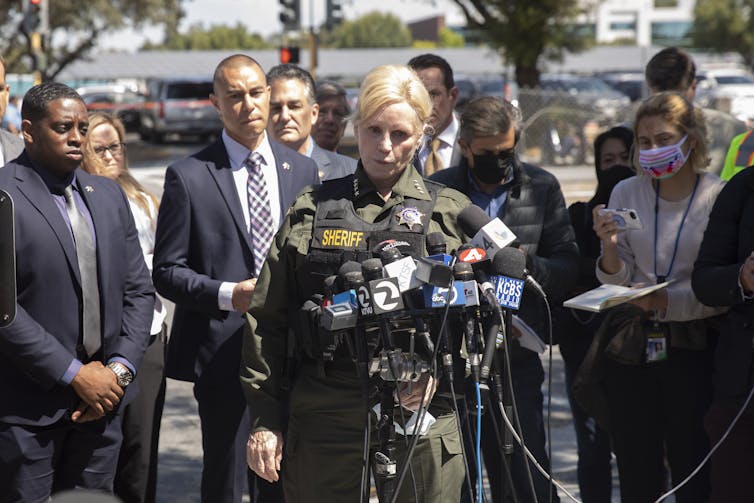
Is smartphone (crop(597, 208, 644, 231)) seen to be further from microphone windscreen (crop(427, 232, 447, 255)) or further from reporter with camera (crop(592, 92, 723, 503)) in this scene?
microphone windscreen (crop(427, 232, 447, 255))

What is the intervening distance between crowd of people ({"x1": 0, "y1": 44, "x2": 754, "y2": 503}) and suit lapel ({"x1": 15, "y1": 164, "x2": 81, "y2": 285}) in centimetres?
1

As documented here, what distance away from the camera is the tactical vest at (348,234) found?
3.32 metres

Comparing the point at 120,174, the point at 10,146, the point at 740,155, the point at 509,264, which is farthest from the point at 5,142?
the point at 740,155

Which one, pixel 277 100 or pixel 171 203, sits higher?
pixel 277 100

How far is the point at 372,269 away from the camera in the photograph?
116 inches

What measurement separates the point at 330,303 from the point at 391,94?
0.74 metres

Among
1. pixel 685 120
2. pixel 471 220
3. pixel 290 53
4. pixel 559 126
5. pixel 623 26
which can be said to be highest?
pixel 623 26

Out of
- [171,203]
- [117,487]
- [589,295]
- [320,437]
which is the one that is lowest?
[117,487]

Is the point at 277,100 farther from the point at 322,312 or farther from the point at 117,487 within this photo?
the point at 322,312

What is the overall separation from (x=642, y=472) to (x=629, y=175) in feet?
5.23

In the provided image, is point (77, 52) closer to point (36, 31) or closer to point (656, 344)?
point (36, 31)

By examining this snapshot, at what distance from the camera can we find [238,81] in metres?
4.71

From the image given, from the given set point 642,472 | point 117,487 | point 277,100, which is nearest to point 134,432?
point 117,487

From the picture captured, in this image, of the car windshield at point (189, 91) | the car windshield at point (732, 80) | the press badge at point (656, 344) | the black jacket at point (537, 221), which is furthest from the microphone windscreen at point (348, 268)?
the car windshield at point (732, 80)
